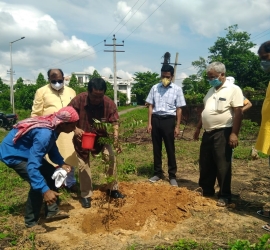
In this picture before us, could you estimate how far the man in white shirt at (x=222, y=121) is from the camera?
412cm

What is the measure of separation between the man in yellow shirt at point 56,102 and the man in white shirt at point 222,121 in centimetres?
208

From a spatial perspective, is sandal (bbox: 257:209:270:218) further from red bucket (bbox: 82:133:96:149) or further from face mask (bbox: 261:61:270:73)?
red bucket (bbox: 82:133:96:149)

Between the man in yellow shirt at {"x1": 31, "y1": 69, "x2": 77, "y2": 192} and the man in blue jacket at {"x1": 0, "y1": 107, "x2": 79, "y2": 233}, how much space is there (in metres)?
1.22

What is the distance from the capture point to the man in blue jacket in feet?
10.7

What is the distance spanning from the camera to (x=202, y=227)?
11.9ft

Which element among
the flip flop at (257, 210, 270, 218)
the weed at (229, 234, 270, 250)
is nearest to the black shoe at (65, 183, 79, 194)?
the flip flop at (257, 210, 270, 218)

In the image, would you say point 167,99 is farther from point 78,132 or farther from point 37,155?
point 37,155

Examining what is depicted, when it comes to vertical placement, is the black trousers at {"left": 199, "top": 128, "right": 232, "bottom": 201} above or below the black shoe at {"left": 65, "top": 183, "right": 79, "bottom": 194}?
above

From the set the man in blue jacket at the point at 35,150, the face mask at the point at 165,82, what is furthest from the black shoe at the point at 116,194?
the face mask at the point at 165,82

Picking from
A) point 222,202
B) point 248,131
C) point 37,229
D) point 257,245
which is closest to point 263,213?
point 222,202

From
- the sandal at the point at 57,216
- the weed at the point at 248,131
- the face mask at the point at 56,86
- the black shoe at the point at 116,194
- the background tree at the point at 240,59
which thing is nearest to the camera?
the sandal at the point at 57,216

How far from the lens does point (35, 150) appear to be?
3.28m

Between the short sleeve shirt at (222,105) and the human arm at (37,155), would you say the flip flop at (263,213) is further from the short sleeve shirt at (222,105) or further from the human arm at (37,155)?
the human arm at (37,155)

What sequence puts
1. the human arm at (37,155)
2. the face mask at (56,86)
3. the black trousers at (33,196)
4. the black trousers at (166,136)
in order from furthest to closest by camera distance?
the black trousers at (166,136), the face mask at (56,86), the black trousers at (33,196), the human arm at (37,155)
